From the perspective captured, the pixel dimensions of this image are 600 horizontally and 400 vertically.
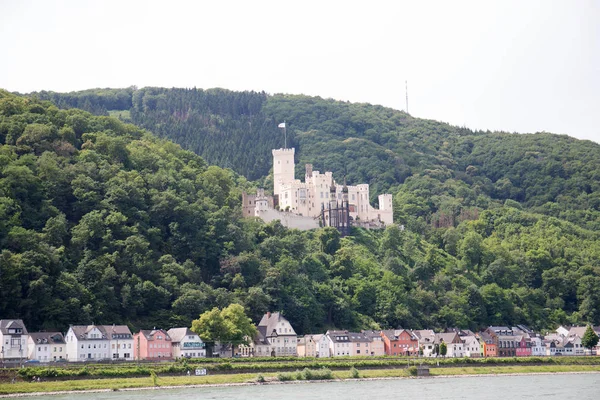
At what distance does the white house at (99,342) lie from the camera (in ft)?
278

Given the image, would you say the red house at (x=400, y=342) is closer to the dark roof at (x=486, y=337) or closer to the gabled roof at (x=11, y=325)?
the dark roof at (x=486, y=337)

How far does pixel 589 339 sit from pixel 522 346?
23.6 feet

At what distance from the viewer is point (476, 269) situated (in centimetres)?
13412

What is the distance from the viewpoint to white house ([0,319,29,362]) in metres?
81.9

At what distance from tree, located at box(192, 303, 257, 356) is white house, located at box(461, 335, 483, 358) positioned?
26388mm

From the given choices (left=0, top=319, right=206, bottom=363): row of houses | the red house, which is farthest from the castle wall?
(left=0, top=319, right=206, bottom=363): row of houses

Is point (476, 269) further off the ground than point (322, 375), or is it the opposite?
point (476, 269)

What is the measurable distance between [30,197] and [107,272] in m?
16.3

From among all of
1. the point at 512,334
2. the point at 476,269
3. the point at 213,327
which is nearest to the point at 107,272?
the point at 213,327

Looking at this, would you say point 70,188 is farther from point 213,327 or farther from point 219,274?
point 213,327

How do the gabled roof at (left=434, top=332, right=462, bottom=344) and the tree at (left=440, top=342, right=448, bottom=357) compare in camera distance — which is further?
the gabled roof at (left=434, top=332, right=462, bottom=344)

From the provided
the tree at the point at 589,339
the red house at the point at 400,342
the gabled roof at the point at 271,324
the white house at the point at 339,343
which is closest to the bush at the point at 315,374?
the white house at the point at 339,343

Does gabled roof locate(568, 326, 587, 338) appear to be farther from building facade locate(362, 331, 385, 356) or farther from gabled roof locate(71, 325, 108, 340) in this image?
gabled roof locate(71, 325, 108, 340)

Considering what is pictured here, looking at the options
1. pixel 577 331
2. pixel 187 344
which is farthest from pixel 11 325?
pixel 577 331
